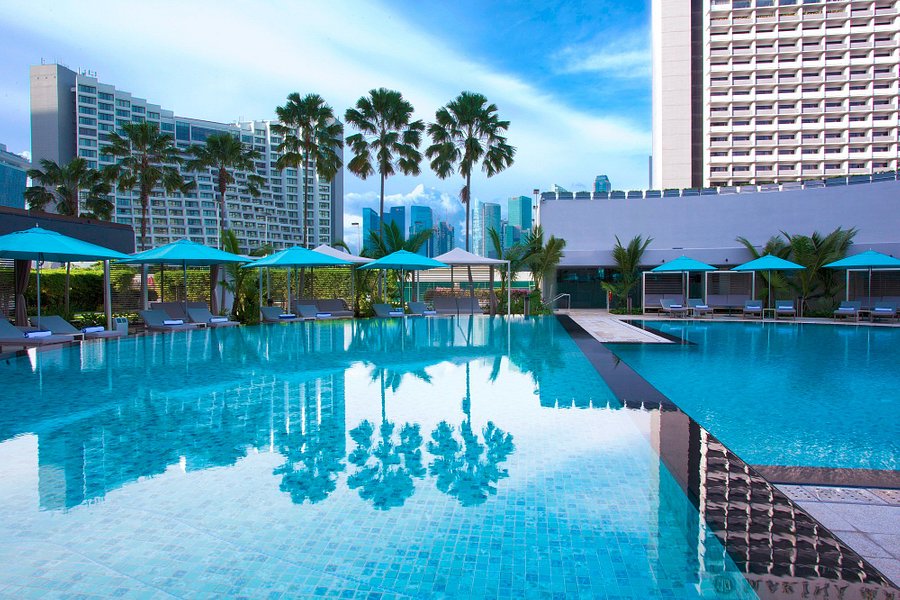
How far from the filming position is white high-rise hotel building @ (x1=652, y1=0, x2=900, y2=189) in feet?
201

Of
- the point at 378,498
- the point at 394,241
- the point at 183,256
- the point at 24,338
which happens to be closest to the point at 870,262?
the point at 394,241

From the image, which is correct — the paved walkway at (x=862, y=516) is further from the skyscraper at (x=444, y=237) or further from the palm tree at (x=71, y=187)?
the skyscraper at (x=444, y=237)

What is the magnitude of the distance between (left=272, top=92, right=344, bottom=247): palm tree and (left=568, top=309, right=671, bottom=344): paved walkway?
1268 centimetres

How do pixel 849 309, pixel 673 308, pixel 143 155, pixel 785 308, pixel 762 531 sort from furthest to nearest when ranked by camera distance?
pixel 143 155 → pixel 673 308 → pixel 785 308 → pixel 849 309 → pixel 762 531

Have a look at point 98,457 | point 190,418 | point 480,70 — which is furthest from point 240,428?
point 480,70

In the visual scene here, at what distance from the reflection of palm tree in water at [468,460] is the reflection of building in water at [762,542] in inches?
51.3

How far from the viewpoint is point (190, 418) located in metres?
6.41

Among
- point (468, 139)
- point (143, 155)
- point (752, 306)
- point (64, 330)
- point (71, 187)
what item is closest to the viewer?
point (64, 330)

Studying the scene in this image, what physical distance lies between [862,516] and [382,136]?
23.6m

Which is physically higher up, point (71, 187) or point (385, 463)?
point (71, 187)

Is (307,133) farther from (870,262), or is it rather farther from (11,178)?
(11,178)

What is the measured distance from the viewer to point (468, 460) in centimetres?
500

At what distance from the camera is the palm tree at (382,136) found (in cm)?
2484

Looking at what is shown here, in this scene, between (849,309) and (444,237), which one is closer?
(849,309)
